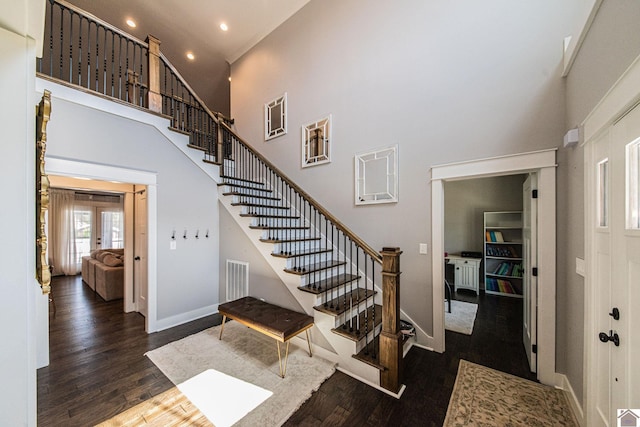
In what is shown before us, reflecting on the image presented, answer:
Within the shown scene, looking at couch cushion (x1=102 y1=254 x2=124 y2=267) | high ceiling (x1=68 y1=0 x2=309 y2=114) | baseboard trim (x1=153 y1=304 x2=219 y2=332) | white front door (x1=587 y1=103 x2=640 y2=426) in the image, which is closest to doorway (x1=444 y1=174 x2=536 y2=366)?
white front door (x1=587 y1=103 x2=640 y2=426)

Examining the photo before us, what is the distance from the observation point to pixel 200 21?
4.74m

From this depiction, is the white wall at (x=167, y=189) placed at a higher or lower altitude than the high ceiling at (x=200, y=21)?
lower

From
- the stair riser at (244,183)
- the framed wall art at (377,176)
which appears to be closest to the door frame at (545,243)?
the framed wall art at (377,176)

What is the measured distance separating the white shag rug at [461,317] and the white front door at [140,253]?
4351mm

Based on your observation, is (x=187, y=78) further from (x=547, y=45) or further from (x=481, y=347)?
(x=481, y=347)

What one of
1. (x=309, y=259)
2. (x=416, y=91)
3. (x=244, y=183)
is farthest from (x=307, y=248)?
(x=416, y=91)

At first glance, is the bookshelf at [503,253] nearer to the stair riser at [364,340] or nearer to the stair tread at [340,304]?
the stair tread at [340,304]

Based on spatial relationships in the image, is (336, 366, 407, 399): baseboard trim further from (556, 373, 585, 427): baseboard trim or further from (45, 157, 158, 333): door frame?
(45, 157, 158, 333): door frame

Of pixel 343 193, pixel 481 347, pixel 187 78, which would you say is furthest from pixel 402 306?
pixel 187 78

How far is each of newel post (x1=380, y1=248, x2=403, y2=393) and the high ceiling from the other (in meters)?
4.85

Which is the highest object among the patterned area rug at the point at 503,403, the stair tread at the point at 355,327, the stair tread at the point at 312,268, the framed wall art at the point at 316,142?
the framed wall art at the point at 316,142

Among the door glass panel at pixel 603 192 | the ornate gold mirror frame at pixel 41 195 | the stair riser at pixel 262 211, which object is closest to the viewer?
the ornate gold mirror frame at pixel 41 195

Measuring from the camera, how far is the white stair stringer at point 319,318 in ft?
7.56

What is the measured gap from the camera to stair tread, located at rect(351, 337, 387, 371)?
7.20 ft
